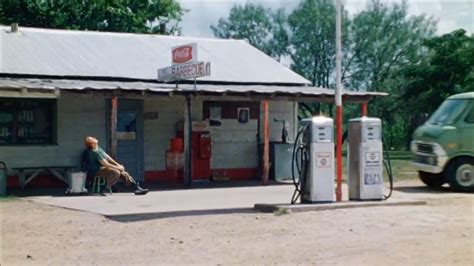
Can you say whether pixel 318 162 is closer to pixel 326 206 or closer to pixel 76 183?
pixel 326 206

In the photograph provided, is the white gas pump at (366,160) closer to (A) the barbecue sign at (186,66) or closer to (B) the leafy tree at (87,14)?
(A) the barbecue sign at (186,66)

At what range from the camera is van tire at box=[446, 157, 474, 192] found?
17.9 metres

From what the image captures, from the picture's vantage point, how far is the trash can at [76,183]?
17156 mm

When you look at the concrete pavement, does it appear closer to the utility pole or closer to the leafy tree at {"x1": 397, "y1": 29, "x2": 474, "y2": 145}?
the utility pole

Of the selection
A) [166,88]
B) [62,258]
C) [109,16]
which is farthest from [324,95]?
[109,16]

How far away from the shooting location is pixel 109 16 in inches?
1467

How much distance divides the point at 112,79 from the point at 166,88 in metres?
2.16

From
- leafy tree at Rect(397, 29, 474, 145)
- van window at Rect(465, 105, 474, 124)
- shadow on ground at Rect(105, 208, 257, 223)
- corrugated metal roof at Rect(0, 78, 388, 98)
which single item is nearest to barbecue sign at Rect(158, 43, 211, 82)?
corrugated metal roof at Rect(0, 78, 388, 98)

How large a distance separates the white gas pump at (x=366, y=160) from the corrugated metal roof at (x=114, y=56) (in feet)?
26.9

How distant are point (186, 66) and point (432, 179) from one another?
268 inches

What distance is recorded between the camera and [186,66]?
19.8 metres

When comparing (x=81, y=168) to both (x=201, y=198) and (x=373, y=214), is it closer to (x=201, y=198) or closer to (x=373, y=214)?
(x=201, y=198)

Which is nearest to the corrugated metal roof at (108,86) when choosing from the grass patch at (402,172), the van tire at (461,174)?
the grass patch at (402,172)

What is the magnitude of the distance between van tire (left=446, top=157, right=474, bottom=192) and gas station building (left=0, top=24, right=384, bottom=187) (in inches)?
147
